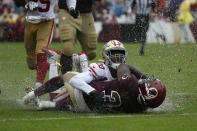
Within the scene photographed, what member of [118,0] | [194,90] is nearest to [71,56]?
[194,90]

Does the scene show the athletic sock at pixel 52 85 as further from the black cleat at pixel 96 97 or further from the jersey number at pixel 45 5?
the jersey number at pixel 45 5

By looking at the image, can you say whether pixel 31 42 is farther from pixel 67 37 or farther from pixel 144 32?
pixel 144 32

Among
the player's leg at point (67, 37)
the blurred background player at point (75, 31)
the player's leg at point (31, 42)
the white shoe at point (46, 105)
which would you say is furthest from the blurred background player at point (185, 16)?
the white shoe at point (46, 105)

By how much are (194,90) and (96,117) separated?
3.24 meters

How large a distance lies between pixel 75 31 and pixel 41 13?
658 millimetres

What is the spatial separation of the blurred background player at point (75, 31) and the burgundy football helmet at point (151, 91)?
2.75m

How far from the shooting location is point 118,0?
1019 inches

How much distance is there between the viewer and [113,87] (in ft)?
23.1

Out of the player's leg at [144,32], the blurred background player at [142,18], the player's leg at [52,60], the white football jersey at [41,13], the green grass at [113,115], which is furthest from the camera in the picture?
the blurred background player at [142,18]

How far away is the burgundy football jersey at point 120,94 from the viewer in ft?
22.8

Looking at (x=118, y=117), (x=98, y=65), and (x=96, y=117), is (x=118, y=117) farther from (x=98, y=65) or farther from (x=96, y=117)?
(x=98, y=65)

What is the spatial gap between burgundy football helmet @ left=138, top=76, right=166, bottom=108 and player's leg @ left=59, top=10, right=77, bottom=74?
2.75 m

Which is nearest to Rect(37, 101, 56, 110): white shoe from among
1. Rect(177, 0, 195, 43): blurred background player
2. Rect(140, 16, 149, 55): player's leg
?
Rect(140, 16, 149, 55): player's leg

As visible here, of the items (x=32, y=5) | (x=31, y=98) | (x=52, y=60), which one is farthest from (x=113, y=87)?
(x=32, y=5)
